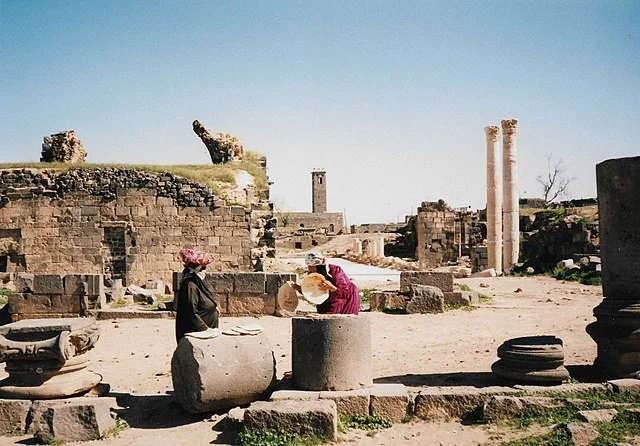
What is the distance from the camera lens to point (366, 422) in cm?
635

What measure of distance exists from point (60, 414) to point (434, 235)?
2615cm

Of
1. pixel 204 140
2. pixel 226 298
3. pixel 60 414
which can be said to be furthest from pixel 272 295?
pixel 204 140

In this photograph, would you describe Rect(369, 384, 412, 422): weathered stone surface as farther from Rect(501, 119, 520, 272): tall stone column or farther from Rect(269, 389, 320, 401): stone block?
Rect(501, 119, 520, 272): tall stone column

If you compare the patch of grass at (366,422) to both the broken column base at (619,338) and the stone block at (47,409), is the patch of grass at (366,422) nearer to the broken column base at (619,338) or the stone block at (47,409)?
the stone block at (47,409)

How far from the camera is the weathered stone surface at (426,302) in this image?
1405cm

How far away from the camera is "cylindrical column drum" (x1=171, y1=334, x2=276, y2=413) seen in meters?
6.50

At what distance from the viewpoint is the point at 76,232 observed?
1989 cm

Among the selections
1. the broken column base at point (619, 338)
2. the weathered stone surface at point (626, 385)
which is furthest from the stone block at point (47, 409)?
the broken column base at point (619, 338)

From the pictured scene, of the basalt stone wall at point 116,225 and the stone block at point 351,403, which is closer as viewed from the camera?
the stone block at point 351,403

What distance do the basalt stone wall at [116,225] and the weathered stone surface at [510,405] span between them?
13747mm

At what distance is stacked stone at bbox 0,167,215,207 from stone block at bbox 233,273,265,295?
262 inches

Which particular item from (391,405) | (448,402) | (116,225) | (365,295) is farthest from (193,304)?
(116,225)

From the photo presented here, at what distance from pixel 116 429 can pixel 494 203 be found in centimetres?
2048

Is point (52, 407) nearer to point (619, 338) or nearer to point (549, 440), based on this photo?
point (549, 440)
